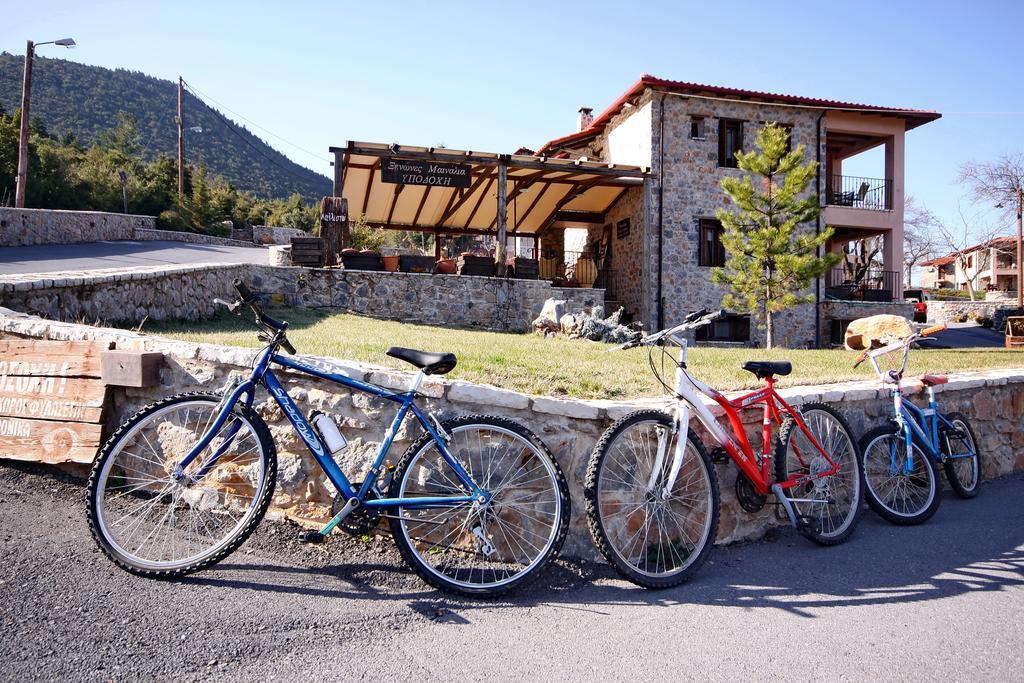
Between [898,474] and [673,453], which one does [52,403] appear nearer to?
[673,453]

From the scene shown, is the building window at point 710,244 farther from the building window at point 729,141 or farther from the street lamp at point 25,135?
the street lamp at point 25,135

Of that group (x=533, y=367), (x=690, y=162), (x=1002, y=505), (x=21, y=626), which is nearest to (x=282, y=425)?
(x=21, y=626)

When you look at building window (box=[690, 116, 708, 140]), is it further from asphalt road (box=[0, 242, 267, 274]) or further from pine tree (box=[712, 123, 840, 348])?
asphalt road (box=[0, 242, 267, 274])

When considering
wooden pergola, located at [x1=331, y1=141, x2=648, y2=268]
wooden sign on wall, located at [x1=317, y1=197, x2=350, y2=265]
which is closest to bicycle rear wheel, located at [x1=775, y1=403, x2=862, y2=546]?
wooden pergola, located at [x1=331, y1=141, x2=648, y2=268]

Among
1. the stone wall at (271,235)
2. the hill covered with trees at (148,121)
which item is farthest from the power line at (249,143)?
the stone wall at (271,235)

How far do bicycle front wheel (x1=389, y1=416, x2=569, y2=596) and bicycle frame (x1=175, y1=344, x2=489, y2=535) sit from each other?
0.05 metres

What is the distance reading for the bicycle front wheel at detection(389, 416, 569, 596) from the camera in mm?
3014

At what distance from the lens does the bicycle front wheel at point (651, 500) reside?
10.5 ft

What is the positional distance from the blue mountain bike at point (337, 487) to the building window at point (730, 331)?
46.5ft

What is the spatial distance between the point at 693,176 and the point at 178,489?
15451 mm

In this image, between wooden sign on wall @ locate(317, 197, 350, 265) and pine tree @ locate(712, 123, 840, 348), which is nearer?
wooden sign on wall @ locate(317, 197, 350, 265)

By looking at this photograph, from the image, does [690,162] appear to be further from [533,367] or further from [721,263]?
[533,367]

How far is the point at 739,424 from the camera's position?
3578mm

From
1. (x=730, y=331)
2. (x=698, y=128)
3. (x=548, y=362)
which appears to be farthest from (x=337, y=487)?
(x=698, y=128)
